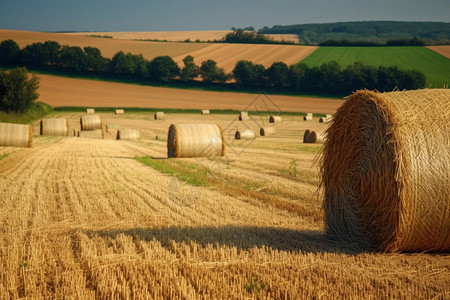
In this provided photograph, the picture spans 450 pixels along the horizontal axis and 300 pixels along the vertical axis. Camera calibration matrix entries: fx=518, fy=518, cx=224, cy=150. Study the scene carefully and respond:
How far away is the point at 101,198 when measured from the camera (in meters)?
9.91

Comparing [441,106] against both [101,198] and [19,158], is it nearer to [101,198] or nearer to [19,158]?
[101,198]

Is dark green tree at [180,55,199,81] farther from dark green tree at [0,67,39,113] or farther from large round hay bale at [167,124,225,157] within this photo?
large round hay bale at [167,124,225,157]

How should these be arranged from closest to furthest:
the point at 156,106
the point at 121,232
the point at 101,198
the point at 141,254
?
the point at 141,254
the point at 121,232
the point at 101,198
the point at 156,106

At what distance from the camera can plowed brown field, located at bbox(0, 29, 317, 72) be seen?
77438mm

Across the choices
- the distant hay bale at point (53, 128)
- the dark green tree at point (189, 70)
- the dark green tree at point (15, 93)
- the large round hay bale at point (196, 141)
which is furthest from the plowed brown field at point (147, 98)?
the large round hay bale at point (196, 141)

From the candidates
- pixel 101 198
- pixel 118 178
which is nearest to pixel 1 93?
pixel 118 178

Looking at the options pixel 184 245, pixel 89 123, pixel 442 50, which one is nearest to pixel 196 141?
pixel 184 245

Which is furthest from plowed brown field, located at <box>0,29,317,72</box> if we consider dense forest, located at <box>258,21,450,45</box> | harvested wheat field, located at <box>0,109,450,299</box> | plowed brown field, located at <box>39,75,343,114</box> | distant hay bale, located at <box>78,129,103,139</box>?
harvested wheat field, located at <box>0,109,450,299</box>

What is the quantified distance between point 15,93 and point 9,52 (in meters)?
36.7

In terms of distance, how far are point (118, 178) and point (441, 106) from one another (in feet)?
27.5

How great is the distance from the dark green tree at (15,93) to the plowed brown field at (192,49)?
124 ft

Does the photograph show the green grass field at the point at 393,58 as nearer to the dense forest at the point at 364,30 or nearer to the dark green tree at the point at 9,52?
the dark green tree at the point at 9,52

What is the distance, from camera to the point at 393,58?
7631 cm

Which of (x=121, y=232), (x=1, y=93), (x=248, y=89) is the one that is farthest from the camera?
(x=248, y=89)
